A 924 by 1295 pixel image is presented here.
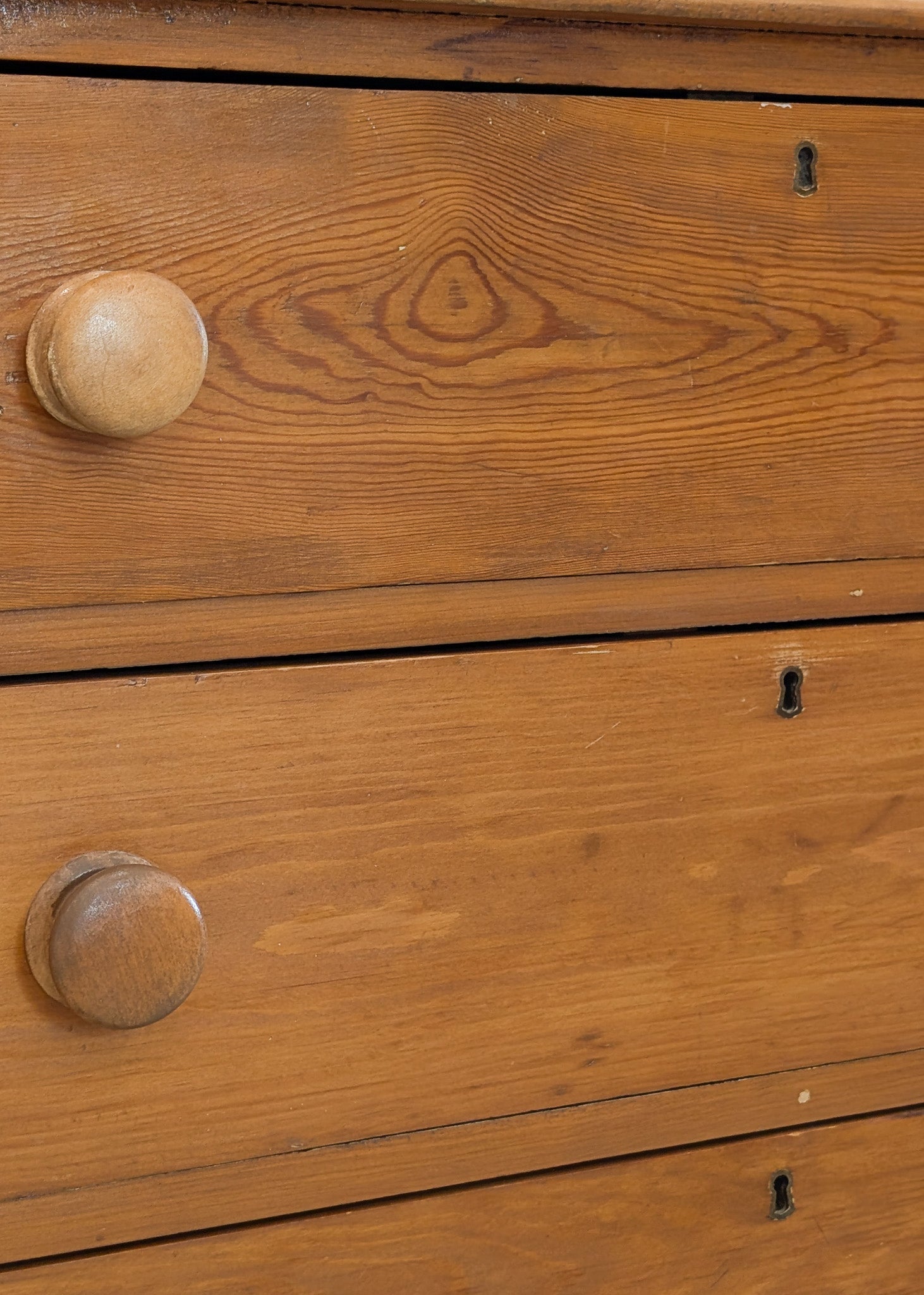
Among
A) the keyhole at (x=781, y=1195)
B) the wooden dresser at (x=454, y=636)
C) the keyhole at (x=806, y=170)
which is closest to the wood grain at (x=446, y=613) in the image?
the wooden dresser at (x=454, y=636)

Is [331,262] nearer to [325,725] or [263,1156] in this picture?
[325,725]

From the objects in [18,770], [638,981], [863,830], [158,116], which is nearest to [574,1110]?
[638,981]

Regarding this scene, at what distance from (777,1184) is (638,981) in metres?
0.14

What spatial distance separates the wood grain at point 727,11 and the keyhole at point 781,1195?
532 mm

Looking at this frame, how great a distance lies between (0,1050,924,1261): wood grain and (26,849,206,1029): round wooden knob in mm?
101

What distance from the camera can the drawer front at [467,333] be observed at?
50 centimetres

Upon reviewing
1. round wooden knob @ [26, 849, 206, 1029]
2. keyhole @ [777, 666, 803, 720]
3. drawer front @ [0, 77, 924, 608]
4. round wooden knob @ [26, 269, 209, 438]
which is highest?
drawer front @ [0, 77, 924, 608]

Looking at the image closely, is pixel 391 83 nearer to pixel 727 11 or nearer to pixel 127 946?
pixel 727 11

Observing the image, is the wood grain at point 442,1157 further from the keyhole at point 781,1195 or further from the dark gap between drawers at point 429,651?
the dark gap between drawers at point 429,651

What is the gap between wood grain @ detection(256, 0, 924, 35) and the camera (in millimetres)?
521

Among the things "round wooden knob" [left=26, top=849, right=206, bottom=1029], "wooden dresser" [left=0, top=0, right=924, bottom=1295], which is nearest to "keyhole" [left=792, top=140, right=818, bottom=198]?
"wooden dresser" [left=0, top=0, right=924, bottom=1295]

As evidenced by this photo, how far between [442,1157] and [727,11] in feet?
1.67

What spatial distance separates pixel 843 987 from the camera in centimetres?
65

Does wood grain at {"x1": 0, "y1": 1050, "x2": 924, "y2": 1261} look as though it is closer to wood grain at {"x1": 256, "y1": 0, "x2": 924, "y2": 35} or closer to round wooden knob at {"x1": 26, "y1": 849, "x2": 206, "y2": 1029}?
round wooden knob at {"x1": 26, "y1": 849, "x2": 206, "y2": 1029}
